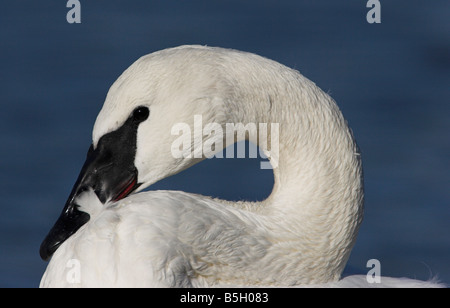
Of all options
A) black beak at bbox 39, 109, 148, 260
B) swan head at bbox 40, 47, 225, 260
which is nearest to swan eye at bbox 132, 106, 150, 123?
swan head at bbox 40, 47, 225, 260

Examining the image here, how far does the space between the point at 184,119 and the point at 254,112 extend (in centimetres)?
28

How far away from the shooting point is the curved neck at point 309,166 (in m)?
4.39

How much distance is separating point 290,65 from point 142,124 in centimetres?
381

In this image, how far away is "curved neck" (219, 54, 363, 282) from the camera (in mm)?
4391

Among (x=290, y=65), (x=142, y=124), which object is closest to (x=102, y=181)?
(x=142, y=124)

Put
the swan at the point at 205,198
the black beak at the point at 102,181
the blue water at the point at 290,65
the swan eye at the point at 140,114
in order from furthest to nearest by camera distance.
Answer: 1. the blue water at the point at 290,65
2. the black beak at the point at 102,181
3. the swan eye at the point at 140,114
4. the swan at the point at 205,198

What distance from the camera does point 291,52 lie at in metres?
8.31

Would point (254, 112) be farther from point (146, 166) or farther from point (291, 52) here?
A: point (291, 52)

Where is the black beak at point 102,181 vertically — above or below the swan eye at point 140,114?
below

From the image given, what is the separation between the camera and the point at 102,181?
450cm

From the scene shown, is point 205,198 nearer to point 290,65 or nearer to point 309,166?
point 309,166

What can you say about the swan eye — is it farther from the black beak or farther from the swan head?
the black beak

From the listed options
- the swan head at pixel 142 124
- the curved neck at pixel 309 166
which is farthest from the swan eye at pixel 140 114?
the curved neck at pixel 309 166

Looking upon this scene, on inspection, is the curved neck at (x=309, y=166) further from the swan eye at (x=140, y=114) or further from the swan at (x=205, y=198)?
the swan eye at (x=140, y=114)
